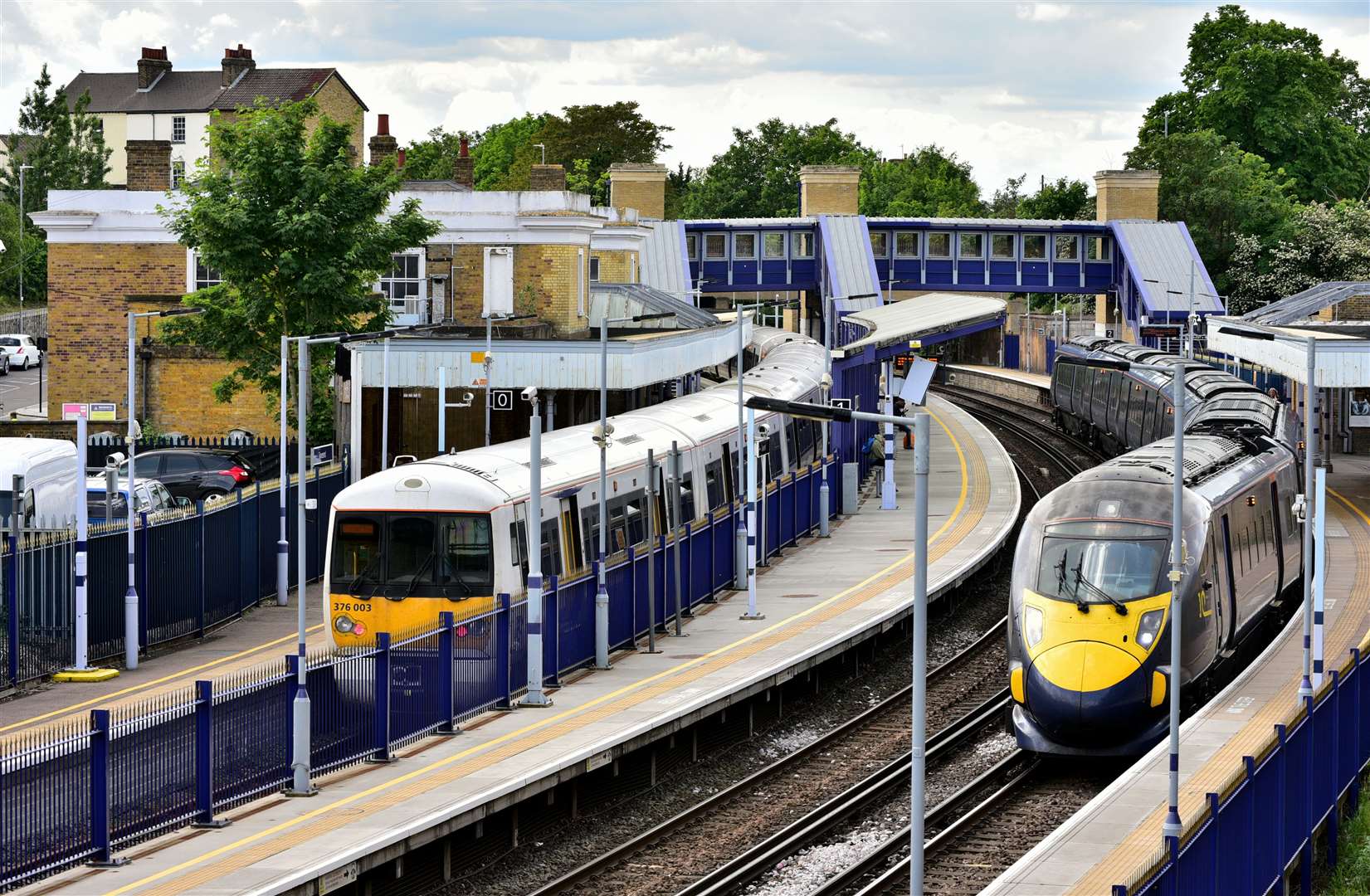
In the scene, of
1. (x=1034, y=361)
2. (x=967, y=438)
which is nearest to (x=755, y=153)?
(x=1034, y=361)

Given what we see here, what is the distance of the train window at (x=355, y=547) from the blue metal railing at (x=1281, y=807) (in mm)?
9994

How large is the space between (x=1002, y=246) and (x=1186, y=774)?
59.9 metres

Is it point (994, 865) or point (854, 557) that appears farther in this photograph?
point (854, 557)

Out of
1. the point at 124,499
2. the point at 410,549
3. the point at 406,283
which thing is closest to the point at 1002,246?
the point at 406,283

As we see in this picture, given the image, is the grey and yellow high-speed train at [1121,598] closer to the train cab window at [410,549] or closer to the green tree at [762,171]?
the train cab window at [410,549]

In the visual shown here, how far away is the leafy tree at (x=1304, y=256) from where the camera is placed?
80.3m

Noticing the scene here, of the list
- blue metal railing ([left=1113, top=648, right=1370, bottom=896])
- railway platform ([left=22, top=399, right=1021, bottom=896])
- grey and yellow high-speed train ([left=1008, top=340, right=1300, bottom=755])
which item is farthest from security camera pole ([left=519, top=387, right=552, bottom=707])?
blue metal railing ([left=1113, top=648, right=1370, bottom=896])

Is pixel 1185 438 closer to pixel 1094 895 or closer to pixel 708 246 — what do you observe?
pixel 1094 895

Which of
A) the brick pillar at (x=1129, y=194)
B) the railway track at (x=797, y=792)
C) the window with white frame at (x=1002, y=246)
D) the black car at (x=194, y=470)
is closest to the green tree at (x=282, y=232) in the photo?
the black car at (x=194, y=470)

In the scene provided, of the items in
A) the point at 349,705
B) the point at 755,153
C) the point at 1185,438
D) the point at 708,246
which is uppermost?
the point at 755,153

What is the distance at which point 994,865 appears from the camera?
1864 cm

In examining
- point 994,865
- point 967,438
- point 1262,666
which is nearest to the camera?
point 994,865

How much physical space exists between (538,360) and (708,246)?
1683 inches

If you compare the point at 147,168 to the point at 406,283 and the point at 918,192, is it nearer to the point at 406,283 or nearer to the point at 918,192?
the point at 406,283
